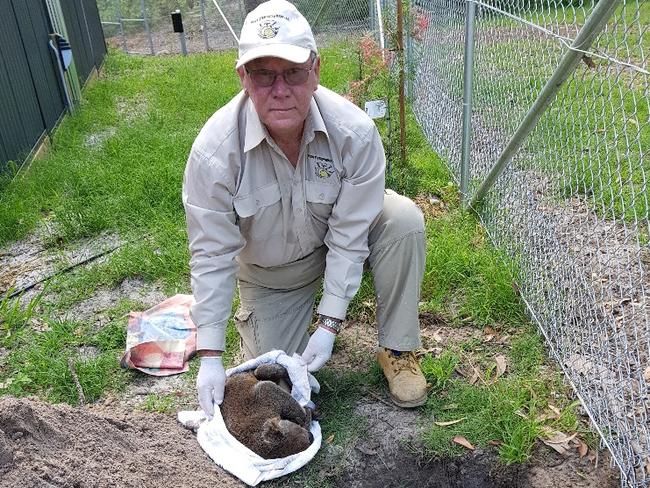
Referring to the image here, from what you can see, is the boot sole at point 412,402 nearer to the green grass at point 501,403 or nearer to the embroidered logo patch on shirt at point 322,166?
the green grass at point 501,403

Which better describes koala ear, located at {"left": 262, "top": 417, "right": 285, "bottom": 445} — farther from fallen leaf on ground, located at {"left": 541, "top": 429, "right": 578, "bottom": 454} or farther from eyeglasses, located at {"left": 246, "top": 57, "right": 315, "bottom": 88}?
eyeglasses, located at {"left": 246, "top": 57, "right": 315, "bottom": 88}

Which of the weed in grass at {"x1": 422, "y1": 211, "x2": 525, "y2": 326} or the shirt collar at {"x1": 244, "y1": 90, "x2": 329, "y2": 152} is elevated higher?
the shirt collar at {"x1": 244, "y1": 90, "x2": 329, "y2": 152}

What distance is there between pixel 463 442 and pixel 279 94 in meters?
1.49

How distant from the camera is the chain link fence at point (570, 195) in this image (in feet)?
7.43

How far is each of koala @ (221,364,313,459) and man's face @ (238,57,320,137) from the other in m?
0.95

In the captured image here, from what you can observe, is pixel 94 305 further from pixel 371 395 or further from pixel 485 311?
pixel 485 311

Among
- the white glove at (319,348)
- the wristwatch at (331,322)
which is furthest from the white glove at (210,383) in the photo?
the wristwatch at (331,322)

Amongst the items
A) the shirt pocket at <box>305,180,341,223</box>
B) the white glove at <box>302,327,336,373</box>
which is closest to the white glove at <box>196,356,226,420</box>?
the white glove at <box>302,327,336,373</box>

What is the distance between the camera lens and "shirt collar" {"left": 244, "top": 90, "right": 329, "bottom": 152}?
2.29 metres

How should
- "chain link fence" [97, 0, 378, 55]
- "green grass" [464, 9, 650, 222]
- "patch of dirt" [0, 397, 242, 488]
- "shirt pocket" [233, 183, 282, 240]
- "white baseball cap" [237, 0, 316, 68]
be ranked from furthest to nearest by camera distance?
"chain link fence" [97, 0, 378, 55] < "green grass" [464, 9, 650, 222] < "shirt pocket" [233, 183, 282, 240] < "white baseball cap" [237, 0, 316, 68] < "patch of dirt" [0, 397, 242, 488]

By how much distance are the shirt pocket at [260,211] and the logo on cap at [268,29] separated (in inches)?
22.8

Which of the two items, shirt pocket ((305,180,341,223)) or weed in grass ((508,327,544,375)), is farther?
weed in grass ((508,327,544,375))

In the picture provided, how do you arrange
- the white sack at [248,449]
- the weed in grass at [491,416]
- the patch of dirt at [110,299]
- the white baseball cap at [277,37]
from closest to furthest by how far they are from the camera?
1. the white baseball cap at [277,37]
2. the white sack at [248,449]
3. the weed in grass at [491,416]
4. the patch of dirt at [110,299]

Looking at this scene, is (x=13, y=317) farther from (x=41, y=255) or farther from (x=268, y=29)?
(x=268, y=29)
